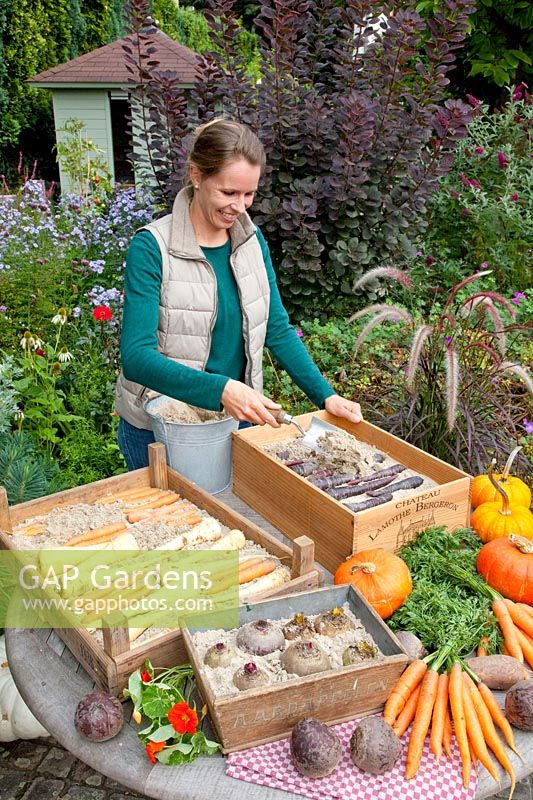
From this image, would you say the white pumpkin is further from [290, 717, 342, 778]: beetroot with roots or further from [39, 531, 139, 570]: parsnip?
[290, 717, 342, 778]: beetroot with roots

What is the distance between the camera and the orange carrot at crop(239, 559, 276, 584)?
1.89 m

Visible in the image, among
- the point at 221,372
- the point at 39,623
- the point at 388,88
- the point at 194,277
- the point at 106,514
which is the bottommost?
the point at 39,623

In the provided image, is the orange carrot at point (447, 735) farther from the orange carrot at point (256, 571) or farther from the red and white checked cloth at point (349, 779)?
the orange carrot at point (256, 571)

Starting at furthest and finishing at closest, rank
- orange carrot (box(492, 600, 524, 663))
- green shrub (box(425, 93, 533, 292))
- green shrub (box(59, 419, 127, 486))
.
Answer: green shrub (box(425, 93, 533, 292)) < green shrub (box(59, 419, 127, 486)) < orange carrot (box(492, 600, 524, 663))

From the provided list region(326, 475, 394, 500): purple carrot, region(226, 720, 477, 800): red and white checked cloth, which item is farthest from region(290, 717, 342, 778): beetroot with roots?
region(326, 475, 394, 500): purple carrot

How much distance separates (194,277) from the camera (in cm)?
251

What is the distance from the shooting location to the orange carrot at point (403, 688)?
1564 millimetres

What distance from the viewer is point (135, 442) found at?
8.96ft

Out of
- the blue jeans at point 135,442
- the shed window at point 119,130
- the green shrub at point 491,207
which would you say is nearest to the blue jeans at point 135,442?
the blue jeans at point 135,442

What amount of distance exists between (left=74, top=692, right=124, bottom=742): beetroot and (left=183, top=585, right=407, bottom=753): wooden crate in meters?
0.19

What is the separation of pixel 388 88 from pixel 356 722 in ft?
15.2

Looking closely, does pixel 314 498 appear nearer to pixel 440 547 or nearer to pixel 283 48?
pixel 440 547

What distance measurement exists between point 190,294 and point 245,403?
1.87 ft

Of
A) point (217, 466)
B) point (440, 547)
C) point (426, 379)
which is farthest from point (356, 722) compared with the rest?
point (426, 379)
